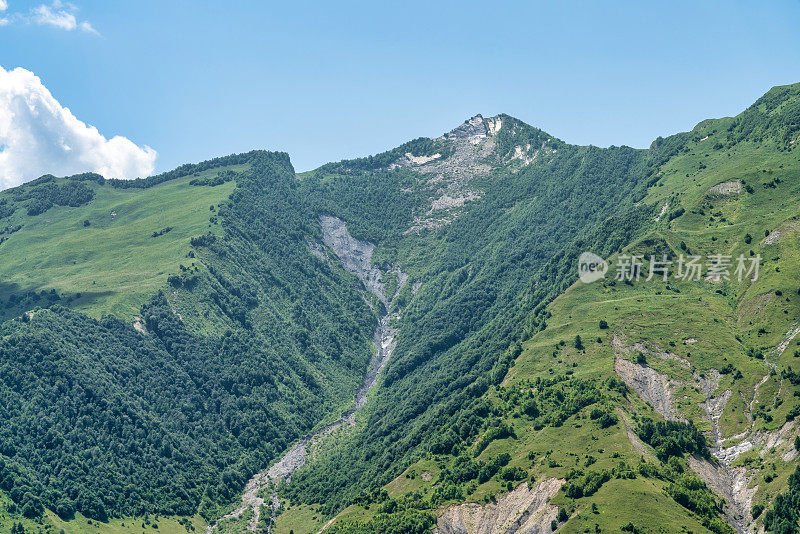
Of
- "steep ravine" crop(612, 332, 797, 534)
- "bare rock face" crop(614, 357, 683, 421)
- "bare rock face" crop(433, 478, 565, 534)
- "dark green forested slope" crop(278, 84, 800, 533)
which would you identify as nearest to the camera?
"dark green forested slope" crop(278, 84, 800, 533)

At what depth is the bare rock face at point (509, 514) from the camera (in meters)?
111

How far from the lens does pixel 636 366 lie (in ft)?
498

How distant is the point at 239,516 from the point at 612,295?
399ft

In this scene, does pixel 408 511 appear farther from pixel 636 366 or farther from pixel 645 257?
pixel 645 257

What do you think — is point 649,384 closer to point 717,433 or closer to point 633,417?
point 633,417

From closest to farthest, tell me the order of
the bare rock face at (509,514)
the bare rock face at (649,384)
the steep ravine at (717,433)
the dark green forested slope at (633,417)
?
1. the dark green forested slope at (633,417)
2. the bare rock face at (509,514)
3. the steep ravine at (717,433)
4. the bare rock face at (649,384)

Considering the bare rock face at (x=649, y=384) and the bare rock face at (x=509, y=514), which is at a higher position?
the bare rock face at (x=649, y=384)

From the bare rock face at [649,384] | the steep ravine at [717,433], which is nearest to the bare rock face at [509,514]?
the steep ravine at [717,433]

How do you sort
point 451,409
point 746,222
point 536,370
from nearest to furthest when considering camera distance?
point 536,370 → point 451,409 → point 746,222

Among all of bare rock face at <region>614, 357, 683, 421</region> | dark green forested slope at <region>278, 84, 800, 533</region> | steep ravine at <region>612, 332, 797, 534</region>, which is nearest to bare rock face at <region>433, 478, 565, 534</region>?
dark green forested slope at <region>278, 84, 800, 533</region>

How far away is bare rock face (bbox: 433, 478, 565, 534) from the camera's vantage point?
4387 inches

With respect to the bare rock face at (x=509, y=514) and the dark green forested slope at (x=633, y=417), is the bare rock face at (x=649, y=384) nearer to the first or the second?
the dark green forested slope at (x=633, y=417)

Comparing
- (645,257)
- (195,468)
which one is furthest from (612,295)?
Result: (195,468)

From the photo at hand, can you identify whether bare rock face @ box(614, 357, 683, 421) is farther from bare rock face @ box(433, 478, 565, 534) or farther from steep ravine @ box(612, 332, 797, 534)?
bare rock face @ box(433, 478, 565, 534)
